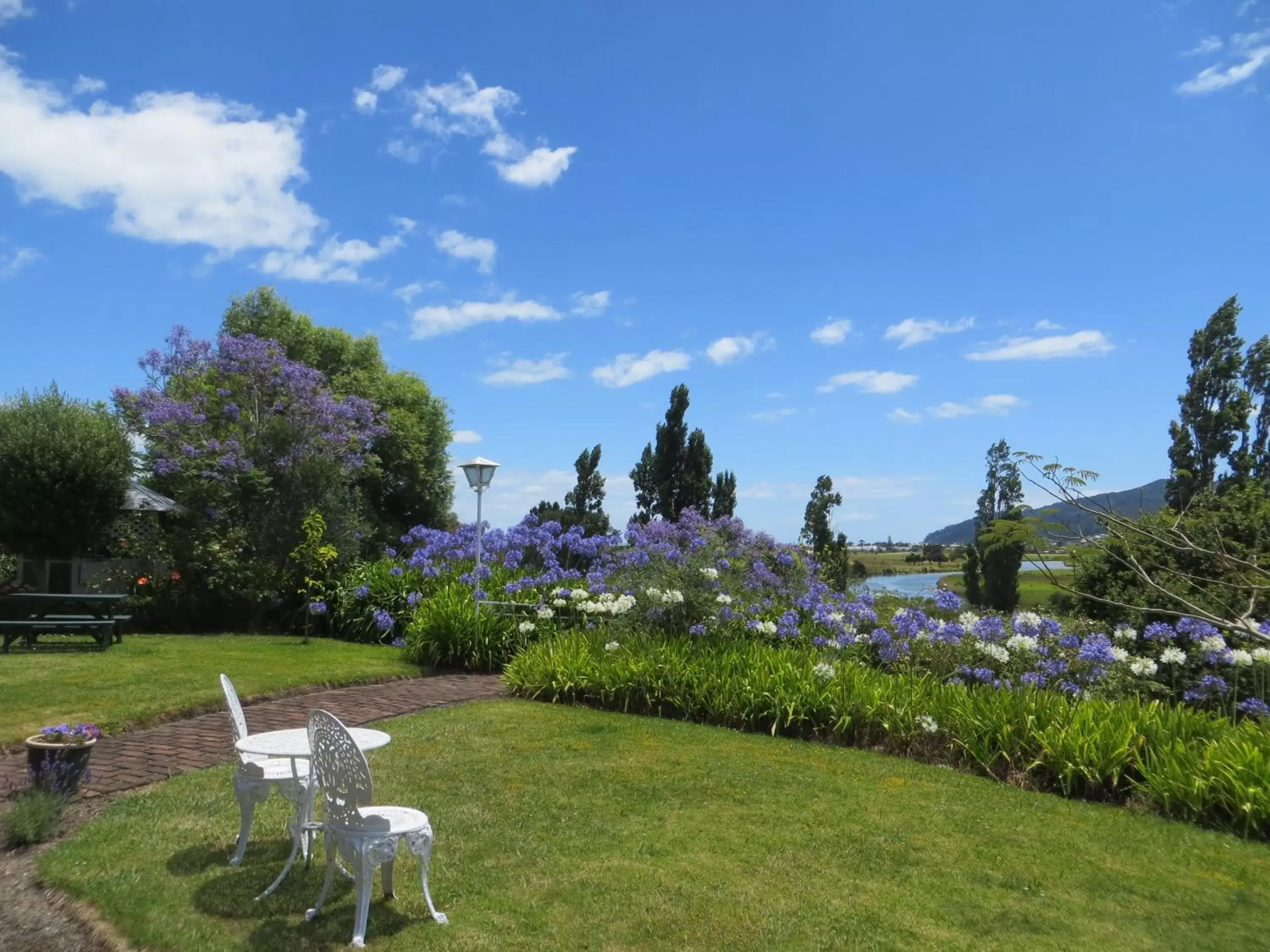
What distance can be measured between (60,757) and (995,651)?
284 inches

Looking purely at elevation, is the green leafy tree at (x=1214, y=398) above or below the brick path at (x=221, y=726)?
above

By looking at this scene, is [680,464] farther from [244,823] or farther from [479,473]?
[244,823]

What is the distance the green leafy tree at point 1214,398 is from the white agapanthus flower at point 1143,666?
21.6 metres

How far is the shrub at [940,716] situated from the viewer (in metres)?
5.90

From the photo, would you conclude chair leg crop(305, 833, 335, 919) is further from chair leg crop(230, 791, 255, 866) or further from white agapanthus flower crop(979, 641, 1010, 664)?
white agapanthus flower crop(979, 641, 1010, 664)

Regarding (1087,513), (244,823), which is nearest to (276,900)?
(244,823)

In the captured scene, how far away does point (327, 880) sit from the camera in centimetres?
395

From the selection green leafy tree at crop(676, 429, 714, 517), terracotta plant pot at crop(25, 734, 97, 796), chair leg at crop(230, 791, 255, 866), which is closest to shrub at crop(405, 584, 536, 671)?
terracotta plant pot at crop(25, 734, 97, 796)

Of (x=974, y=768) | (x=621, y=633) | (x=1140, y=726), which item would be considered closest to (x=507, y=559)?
(x=621, y=633)

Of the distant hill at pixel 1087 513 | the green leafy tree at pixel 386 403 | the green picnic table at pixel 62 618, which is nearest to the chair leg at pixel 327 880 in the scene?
the distant hill at pixel 1087 513

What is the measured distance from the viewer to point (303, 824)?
4332mm

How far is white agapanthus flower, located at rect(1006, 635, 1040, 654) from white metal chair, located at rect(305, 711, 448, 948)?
19.3 ft

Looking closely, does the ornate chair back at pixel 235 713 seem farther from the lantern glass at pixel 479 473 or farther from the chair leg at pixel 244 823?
the lantern glass at pixel 479 473

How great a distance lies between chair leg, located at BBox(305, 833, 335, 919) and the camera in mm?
3891
